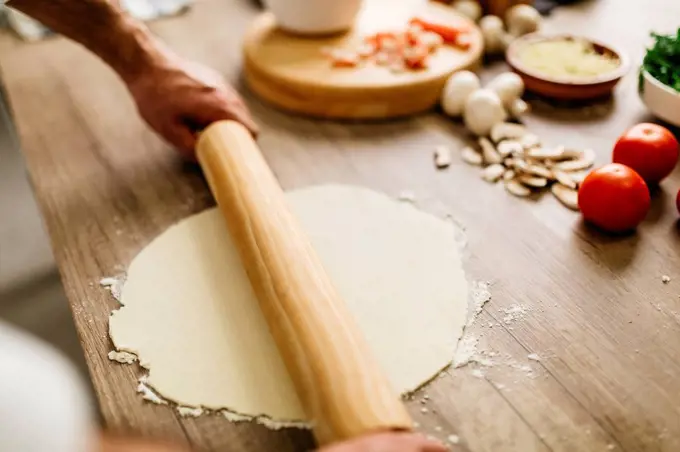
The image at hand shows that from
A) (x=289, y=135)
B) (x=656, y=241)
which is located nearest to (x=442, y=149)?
(x=289, y=135)

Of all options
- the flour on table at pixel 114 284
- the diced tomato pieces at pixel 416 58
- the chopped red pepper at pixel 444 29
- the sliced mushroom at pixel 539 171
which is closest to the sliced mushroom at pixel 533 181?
the sliced mushroom at pixel 539 171

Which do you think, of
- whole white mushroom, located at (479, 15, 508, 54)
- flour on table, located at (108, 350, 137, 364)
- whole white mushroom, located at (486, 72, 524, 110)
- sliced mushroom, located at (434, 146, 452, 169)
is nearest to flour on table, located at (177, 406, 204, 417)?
flour on table, located at (108, 350, 137, 364)

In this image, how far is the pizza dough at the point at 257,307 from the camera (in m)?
0.82

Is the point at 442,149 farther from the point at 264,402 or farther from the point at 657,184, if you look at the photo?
the point at 264,402

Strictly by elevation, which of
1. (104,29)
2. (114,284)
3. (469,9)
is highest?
(104,29)

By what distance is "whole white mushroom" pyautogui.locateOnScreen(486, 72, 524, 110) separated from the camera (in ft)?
4.27

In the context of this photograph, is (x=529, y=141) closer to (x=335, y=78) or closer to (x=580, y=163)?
(x=580, y=163)

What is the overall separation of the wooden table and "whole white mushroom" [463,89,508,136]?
43 mm

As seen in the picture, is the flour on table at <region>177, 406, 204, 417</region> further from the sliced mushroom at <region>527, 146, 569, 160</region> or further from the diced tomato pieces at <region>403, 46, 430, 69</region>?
the diced tomato pieces at <region>403, 46, 430, 69</region>

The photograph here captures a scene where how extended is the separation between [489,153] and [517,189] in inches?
4.3

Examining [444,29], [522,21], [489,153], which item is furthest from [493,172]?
[522,21]

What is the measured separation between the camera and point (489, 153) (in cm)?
122

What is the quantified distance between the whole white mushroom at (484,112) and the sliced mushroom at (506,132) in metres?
0.01

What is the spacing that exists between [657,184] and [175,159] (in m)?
0.85
